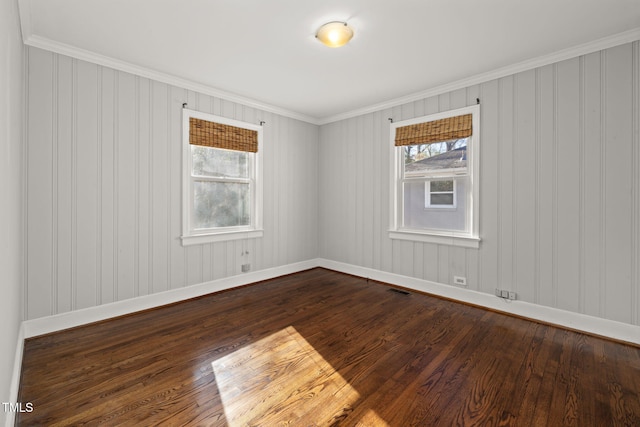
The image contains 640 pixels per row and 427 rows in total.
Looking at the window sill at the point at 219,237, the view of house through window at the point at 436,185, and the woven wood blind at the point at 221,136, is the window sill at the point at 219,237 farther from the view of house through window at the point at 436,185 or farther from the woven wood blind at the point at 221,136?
the view of house through window at the point at 436,185

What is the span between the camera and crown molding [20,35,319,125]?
8.84 ft

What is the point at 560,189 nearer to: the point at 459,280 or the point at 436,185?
the point at 436,185

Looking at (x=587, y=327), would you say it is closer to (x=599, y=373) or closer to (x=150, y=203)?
(x=599, y=373)

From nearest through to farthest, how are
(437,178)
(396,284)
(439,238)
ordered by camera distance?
(439,238)
(437,178)
(396,284)

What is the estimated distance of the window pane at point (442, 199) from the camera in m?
3.87

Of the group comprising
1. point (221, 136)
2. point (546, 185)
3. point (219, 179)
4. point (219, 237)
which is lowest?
point (219, 237)

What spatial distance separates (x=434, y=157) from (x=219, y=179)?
294cm

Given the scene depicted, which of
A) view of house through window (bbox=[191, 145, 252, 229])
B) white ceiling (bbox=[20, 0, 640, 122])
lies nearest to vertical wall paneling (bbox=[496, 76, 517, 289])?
white ceiling (bbox=[20, 0, 640, 122])

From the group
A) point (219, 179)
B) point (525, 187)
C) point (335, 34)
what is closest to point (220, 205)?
point (219, 179)

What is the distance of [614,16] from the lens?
2402 millimetres

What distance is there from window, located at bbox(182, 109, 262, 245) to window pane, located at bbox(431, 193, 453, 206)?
2.52 meters

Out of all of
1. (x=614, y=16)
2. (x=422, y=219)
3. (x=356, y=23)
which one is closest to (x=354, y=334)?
(x=422, y=219)

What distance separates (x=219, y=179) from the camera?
4117 millimetres

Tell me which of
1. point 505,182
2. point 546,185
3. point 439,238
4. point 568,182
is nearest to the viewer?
point 568,182
